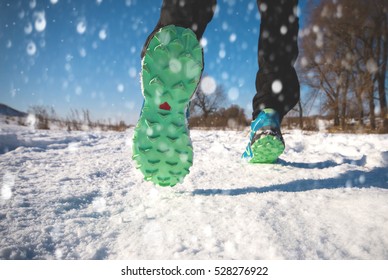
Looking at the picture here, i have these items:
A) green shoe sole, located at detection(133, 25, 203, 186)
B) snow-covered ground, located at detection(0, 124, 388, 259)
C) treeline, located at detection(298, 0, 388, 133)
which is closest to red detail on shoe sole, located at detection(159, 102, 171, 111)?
green shoe sole, located at detection(133, 25, 203, 186)

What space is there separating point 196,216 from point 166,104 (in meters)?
0.36

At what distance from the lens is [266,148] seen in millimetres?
1075

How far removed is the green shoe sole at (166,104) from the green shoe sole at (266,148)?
1.45ft

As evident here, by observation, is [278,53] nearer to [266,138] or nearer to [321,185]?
[266,138]

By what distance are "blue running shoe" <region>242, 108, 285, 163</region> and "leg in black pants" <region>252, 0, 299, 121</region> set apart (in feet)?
0.24

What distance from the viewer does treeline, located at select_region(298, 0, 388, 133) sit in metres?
6.36

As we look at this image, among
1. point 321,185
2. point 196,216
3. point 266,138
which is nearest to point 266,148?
point 266,138

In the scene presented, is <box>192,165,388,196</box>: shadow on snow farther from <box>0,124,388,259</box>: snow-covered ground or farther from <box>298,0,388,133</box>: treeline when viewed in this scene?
<box>298,0,388,133</box>: treeline

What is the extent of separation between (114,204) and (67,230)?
17 cm

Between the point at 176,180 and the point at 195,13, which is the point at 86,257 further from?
the point at 195,13

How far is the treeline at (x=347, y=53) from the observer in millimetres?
6365

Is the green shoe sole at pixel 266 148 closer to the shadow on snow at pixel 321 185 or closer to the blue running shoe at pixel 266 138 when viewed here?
the blue running shoe at pixel 266 138

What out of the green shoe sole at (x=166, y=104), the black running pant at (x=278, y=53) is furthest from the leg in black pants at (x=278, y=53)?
the green shoe sole at (x=166, y=104)
